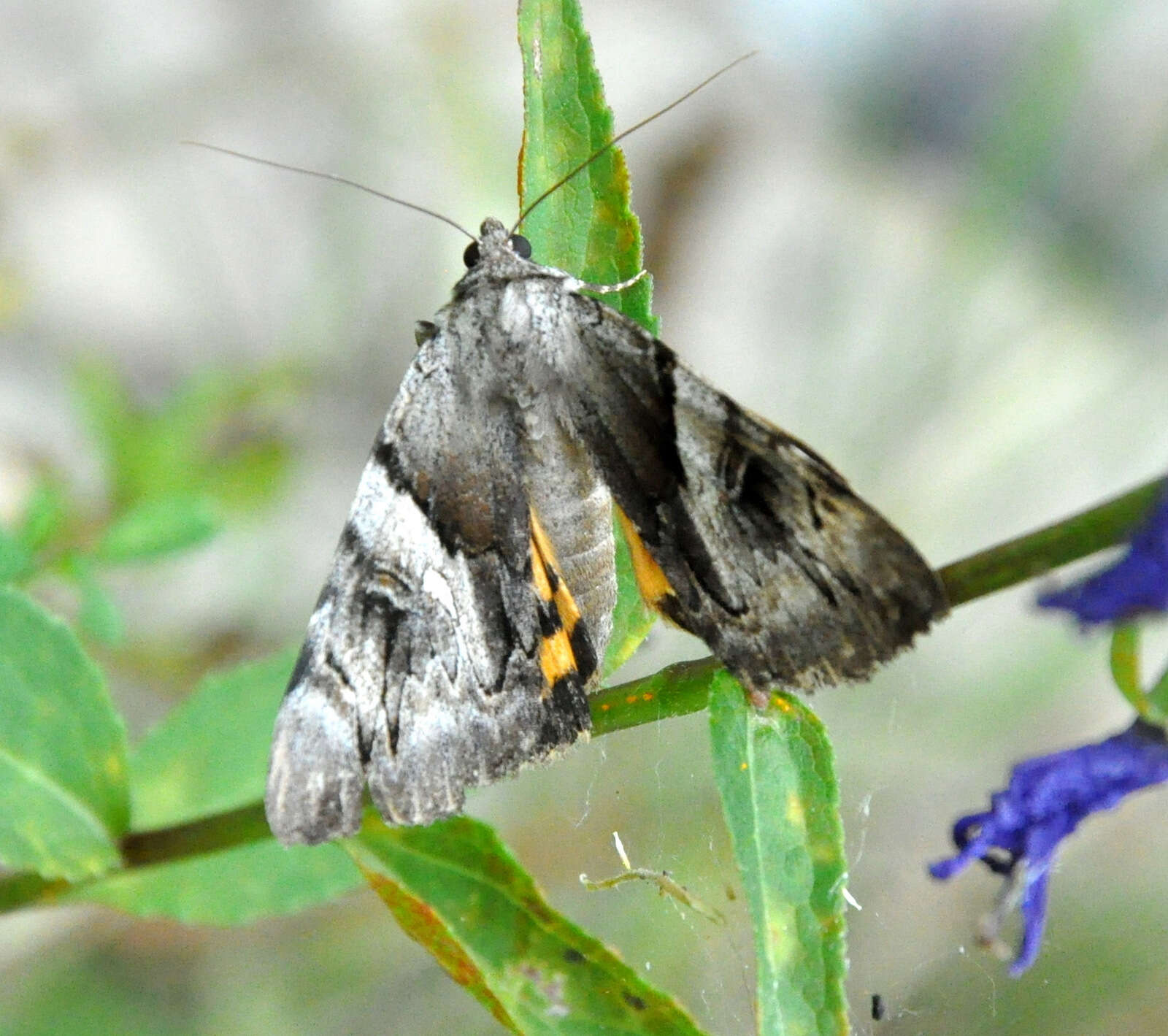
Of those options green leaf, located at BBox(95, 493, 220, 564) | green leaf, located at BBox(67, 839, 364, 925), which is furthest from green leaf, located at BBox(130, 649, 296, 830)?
green leaf, located at BBox(95, 493, 220, 564)

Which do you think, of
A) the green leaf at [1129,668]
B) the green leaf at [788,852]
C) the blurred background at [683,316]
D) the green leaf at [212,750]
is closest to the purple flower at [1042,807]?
the green leaf at [1129,668]

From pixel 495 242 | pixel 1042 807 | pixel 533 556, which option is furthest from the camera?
pixel 495 242

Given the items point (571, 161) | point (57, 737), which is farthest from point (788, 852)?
point (57, 737)

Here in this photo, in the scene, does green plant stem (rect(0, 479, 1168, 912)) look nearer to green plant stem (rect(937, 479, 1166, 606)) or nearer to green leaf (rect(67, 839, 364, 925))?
green plant stem (rect(937, 479, 1166, 606))

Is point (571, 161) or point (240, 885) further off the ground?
point (571, 161)

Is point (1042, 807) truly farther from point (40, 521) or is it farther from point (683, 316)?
point (683, 316)

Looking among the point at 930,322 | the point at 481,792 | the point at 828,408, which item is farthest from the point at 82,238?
the point at 930,322
